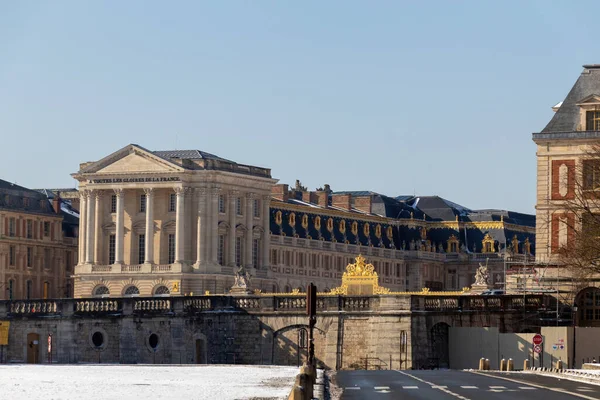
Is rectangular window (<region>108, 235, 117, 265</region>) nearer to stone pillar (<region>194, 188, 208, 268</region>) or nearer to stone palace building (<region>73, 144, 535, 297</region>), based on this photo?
stone palace building (<region>73, 144, 535, 297</region>)

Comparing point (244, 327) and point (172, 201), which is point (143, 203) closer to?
point (172, 201)

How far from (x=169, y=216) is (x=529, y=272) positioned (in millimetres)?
68363

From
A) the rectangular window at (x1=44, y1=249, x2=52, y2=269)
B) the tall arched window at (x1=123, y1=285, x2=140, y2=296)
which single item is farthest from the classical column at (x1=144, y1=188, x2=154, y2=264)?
the rectangular window at (x1=44, y1=249, x2=52, y2=269)

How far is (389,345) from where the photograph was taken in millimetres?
105750

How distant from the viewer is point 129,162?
608ft

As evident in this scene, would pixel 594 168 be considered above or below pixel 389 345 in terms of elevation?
above

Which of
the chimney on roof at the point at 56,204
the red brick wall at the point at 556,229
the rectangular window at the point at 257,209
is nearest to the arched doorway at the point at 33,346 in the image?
the red brick wall at the point at 556,229

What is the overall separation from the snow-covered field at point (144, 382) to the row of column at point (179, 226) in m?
88.7

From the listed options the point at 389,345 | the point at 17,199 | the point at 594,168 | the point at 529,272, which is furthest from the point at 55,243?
the point at 594,168

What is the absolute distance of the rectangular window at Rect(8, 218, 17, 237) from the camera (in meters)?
188

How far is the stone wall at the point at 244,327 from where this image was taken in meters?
106

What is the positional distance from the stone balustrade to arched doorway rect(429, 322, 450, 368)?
98 centimetres

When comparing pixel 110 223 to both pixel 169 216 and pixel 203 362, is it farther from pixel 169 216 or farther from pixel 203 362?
pixel 203 362

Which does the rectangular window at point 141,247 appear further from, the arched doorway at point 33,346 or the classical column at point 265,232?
the arched doorway at point 33,346
